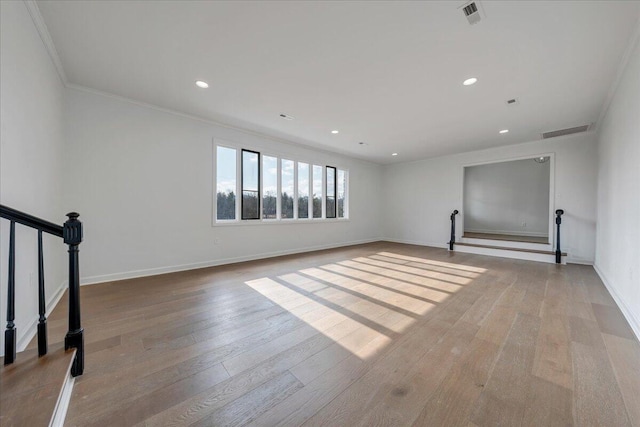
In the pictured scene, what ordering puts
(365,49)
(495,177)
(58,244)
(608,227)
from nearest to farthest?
1. (365,49)
2. (58,244)
3. (608,227)
4. (495,177)

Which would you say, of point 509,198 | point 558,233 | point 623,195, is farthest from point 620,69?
point 509,198

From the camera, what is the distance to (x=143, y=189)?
13.1 feet

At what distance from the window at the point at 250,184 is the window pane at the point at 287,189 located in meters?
0.70

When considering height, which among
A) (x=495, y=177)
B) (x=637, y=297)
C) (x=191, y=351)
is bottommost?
(x=191, y=351)

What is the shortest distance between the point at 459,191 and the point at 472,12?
5.72 metres

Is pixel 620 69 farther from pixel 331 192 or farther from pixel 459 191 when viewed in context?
pixel 331 192

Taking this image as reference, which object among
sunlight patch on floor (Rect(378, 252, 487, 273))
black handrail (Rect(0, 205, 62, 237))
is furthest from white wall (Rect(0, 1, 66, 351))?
sunlight patch on floor (Rect(378, 252, 487, 273))

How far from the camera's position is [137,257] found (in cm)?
394

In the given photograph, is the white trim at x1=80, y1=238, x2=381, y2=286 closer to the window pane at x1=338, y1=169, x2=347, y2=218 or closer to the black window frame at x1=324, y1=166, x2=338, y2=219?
the black window frame at x1=324, y1=166, x2=338, y2=219

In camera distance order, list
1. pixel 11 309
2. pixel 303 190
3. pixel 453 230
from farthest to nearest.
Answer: pixel 453 230 < pixel 303 190 < pixel 11 309

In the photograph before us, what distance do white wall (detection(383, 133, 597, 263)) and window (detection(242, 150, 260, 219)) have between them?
4.94 m

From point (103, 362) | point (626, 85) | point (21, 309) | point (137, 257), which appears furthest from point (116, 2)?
point (626, 85)

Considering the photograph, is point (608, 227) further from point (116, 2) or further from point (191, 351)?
point (116, 2)

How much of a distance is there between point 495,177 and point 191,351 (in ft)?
32.8
